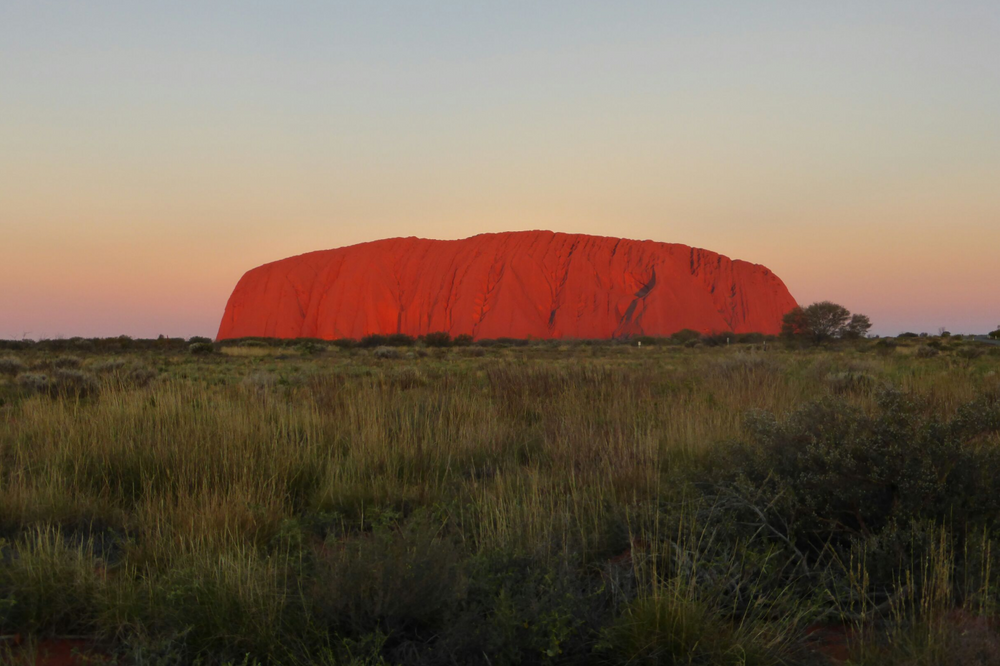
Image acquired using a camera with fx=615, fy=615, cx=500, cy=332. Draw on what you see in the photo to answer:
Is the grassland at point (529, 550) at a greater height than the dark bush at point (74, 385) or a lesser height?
lesser

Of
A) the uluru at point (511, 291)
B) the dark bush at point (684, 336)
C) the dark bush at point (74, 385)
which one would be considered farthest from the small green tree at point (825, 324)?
the dark bush at point (74, 385)

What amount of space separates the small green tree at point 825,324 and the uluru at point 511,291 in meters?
22.2

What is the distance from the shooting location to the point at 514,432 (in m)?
6.15

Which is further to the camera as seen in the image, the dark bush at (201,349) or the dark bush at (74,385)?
the dark bush at (201,349)

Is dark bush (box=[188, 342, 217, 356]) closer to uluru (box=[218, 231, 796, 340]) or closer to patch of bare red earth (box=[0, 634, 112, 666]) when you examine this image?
patch of bare red earth (box=[0, 634, 112, 666])

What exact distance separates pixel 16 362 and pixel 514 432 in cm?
1598

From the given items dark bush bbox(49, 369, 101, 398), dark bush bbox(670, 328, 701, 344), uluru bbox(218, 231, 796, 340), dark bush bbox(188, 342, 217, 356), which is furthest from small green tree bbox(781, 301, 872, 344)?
dark bush bbox(49, 369, 101, 398)

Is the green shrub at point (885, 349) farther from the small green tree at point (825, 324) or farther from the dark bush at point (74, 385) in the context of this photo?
the dark bush at point (74, 385)

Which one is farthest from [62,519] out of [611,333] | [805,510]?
[611,333]

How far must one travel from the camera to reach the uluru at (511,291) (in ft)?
228

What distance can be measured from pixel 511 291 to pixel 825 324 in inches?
1385

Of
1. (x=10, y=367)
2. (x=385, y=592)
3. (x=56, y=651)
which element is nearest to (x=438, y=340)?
(x=10, y=367)

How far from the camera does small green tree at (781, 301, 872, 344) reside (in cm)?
4306

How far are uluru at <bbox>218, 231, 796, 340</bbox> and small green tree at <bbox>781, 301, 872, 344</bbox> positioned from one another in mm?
22244
